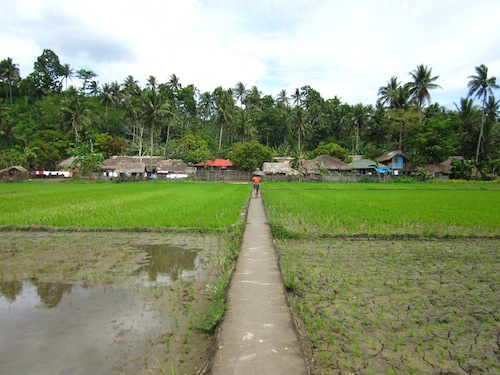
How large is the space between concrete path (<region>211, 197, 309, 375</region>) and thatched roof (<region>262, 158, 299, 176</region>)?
3897 cm

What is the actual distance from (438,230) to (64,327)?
9.03 meters

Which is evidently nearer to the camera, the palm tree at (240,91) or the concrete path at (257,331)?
the concrete path at (257,331)

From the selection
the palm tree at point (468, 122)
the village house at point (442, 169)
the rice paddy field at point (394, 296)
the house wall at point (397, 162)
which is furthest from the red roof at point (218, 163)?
the rice paddy field at point (394, 296)

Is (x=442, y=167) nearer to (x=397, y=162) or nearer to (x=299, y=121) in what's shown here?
(x=397, y=162)

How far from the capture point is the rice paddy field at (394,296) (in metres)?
2.88

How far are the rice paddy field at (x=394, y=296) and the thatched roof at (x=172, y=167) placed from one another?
38424 millimetres

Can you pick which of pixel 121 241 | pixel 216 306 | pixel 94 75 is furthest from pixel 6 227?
pixel 94 75

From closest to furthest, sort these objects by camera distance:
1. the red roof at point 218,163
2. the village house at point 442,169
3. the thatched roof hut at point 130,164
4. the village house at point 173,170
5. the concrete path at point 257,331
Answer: the concrete path at point 257,331 → the village house at point 442,169 → the thatched roof hut at point 130,164 → the village house at point 173,170 → the red roof at point 218,163

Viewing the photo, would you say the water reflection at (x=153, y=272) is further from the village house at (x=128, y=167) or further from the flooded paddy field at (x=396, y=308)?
the village house at (x=128, y=167)

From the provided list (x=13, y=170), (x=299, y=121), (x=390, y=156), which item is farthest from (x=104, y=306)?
(x=299, y=121)

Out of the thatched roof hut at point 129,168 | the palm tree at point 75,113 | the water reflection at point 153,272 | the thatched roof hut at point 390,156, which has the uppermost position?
the palm tree at point 75,113

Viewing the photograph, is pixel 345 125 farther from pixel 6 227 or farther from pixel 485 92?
pixel 6 227

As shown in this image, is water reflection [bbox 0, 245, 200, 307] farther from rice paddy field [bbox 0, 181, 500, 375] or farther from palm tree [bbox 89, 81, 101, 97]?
palm tree [bbox 89, 81, 101, 97]

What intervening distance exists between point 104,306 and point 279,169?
134ft
